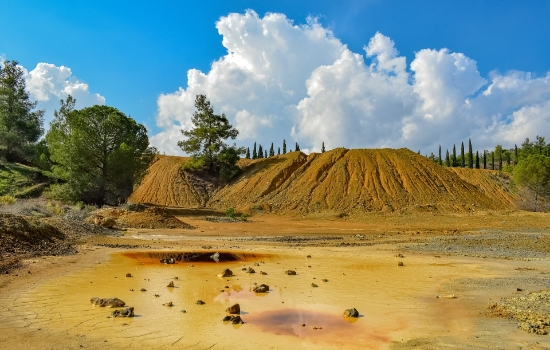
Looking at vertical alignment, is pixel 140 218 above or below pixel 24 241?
above

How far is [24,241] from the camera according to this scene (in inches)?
664

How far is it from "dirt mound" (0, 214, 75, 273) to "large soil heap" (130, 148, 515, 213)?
3618 centimetres

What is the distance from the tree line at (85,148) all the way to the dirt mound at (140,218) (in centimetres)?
1066

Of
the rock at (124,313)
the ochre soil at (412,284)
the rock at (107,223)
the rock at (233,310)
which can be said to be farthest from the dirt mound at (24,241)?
the rock at (107,223)

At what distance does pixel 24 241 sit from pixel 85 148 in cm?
2905

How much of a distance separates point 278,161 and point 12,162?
1527 inches

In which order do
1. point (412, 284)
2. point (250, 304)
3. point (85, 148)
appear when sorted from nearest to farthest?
point (250, 304), point (412, 284), point (85, 148)

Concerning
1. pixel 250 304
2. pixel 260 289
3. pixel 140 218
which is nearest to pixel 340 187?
pixel 140 218

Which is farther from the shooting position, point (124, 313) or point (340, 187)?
point (340, 187)

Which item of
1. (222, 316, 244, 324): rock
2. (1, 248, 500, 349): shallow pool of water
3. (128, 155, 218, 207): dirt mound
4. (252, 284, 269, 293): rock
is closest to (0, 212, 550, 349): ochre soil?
(1, 248, 500, 349): shallow pool of water

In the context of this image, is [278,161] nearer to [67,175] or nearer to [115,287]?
[67,175]

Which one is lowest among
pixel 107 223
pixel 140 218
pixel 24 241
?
pixel 24 241

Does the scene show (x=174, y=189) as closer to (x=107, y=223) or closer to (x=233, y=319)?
(x=107, y=223)

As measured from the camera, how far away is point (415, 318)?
29.8 feet
